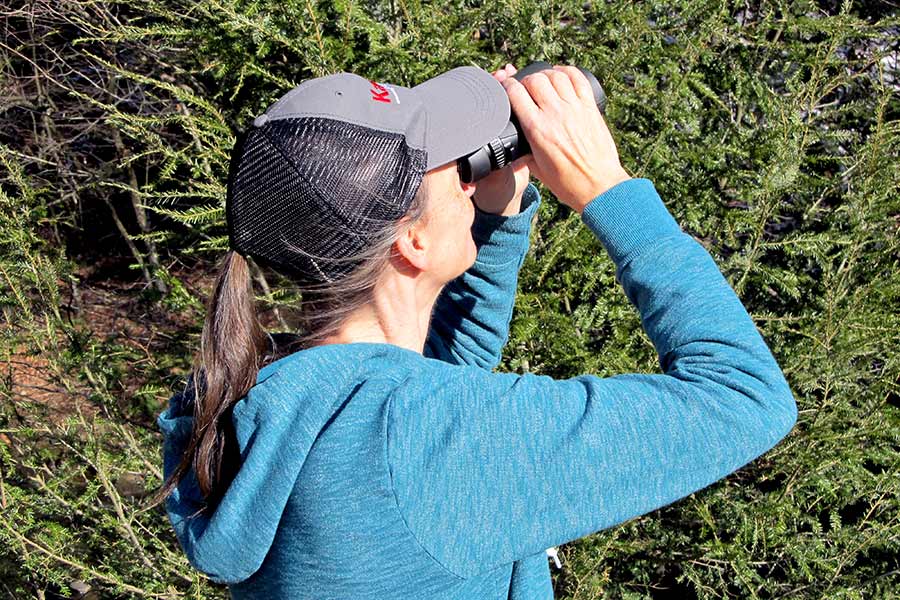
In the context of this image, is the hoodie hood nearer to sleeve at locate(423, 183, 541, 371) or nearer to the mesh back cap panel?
the mesh back cap panel

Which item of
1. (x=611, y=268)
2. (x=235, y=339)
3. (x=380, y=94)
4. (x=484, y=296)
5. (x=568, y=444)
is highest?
(x=380, y=94)

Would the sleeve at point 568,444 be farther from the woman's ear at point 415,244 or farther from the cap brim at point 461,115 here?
the cap brim at point 461,115

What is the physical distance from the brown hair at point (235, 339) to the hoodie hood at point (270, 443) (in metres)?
0.04

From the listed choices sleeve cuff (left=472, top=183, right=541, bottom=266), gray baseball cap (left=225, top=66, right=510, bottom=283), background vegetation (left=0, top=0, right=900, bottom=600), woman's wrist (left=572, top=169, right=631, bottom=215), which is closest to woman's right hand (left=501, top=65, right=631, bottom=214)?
woman's wrist (left=572, top=169, right=631, bottom=215)

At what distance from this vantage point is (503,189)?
1592 millimetres

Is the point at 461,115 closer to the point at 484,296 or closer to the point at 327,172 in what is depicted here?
the point at 327,172

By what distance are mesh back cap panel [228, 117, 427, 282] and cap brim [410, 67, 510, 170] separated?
0.06m

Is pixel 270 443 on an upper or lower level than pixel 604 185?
lower

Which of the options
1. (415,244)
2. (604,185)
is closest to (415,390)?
(415,244)

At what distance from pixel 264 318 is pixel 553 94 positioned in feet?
7.12

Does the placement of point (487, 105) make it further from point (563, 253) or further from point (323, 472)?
point (563, 253)

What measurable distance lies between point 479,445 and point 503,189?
691 mm

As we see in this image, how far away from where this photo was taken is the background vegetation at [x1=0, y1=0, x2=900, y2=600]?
2.64 metres

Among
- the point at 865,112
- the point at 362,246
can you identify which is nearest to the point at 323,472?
the point at 362,246
